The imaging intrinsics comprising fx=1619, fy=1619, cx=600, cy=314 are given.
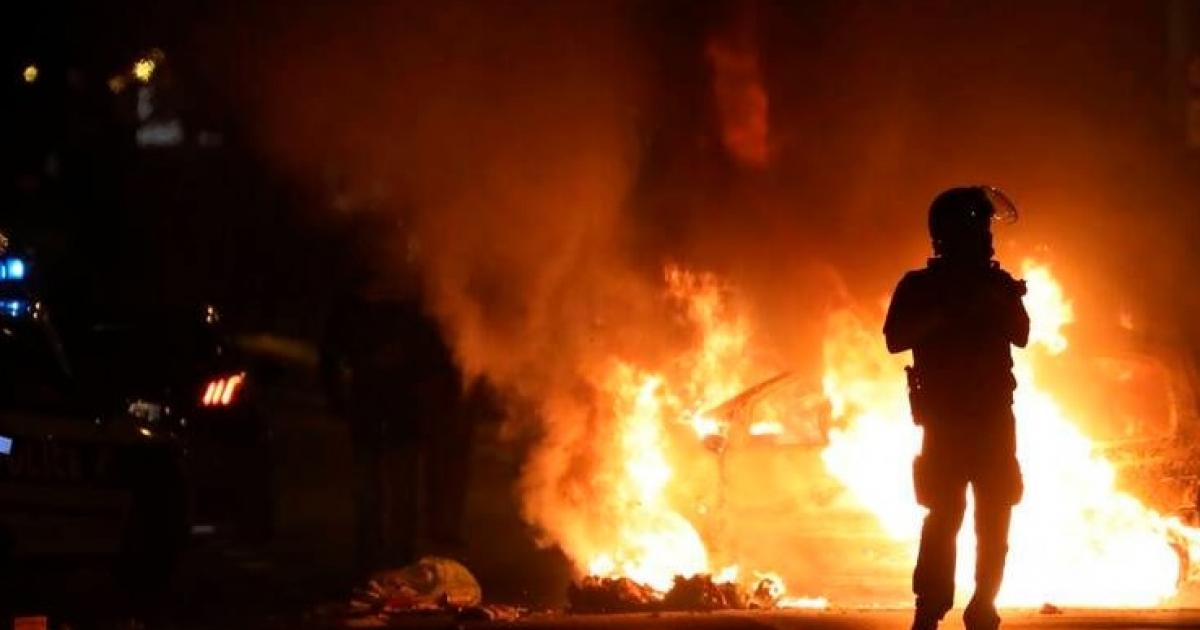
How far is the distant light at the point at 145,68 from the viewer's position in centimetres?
1210

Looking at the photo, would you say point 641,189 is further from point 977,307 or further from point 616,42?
point 977,307

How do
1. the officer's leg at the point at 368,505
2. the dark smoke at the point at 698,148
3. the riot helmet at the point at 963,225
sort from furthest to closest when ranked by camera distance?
the dark smoke at the point at 698,148
the officer's leg at the point at 368,505
the riot helmet at the point at 963,225

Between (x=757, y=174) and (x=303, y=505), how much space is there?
445 cm

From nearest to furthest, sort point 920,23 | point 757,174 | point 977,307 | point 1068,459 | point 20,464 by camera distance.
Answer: point 977,307 < point 20,464 < point 1068,459 < point 757,174 < point 920,23

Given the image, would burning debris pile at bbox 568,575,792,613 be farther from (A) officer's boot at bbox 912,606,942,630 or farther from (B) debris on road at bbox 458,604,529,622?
(A) officer's boot at bbox 912,606,942,630

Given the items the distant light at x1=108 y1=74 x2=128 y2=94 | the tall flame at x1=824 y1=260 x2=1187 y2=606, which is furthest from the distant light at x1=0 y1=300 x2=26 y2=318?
the distant light at x1=108 y1=74 x2=128 y2=94

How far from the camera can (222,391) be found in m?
9.09

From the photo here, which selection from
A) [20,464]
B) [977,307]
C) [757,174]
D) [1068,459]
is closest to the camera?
[977,307]

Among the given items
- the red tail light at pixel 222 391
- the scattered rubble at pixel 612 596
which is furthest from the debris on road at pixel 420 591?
the red tail light at pixel 222 391

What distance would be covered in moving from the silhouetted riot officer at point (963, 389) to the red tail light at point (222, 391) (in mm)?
4650

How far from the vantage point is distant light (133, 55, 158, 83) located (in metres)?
12.1

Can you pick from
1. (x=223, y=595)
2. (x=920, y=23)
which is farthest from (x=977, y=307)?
(x=920, y=23)

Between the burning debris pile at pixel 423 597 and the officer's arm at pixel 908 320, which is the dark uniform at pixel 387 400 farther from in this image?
the officer's arm at pixel 908 320

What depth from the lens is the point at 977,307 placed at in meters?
5.57
